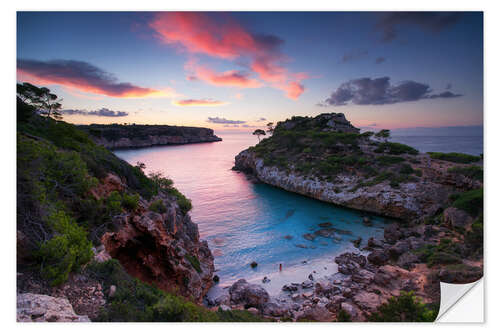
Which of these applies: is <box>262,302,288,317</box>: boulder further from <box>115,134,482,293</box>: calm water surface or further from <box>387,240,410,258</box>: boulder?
<box>387,240,410,258</box>: boulder

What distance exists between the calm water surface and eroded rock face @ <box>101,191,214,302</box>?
10.2ft

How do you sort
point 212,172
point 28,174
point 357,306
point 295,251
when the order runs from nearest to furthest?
point 28,174
point 357,306
point 295,251
point 212,172

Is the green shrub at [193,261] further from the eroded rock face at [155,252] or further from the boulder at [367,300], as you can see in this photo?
the boulder at [367,300]

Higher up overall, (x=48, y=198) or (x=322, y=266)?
(x=48, y=198)

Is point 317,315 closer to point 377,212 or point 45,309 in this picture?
point 45,309

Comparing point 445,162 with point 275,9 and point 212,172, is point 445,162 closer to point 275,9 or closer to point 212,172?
point 275,9

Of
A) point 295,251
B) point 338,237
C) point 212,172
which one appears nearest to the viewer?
point 295,251

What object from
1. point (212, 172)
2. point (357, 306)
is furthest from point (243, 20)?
point (212, 172)

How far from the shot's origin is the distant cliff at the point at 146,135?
67.0 meters

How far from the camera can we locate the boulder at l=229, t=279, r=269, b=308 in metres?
7.49

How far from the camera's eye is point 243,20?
528 centimetres

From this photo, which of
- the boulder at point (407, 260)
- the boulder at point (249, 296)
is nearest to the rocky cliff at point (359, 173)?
the boulder at point (407, 260)

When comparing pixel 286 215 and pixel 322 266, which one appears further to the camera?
pixel 286 215

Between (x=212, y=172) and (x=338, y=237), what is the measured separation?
24.9 meters
